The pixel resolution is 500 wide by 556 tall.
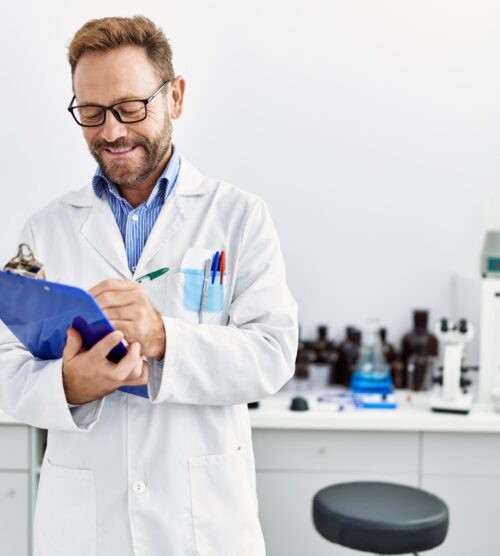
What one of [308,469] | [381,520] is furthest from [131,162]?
[308,469]

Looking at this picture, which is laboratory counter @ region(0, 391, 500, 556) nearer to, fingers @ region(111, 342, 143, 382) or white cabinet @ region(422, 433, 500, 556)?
white cabinet @ region(422, 433, 500, 556)

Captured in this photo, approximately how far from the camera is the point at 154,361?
1.37 meters

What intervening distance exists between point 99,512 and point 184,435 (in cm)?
20

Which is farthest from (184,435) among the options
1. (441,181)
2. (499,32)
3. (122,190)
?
(499,32)

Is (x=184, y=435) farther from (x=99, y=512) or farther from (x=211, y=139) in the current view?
(x=211, y=139)

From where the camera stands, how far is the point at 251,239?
5.00ft

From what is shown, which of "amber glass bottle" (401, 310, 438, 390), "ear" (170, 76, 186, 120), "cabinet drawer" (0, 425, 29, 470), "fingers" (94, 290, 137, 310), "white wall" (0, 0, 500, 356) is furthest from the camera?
"white wall" (0, 0, 500, 356)

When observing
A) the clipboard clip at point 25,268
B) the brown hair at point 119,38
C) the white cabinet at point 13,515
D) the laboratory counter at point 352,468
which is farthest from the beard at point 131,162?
the white cabinet at point 13,515

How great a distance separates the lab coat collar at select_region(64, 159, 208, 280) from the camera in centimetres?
151

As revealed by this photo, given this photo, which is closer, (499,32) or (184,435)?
(184,435)

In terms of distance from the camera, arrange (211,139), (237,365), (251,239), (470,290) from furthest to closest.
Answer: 1. (211,139)
2. (470,290)
3. (251,239)
4. (237,365)

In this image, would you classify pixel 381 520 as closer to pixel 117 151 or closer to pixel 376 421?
pixel 376 421

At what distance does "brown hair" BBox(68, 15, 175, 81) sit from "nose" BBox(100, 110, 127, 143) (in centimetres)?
13

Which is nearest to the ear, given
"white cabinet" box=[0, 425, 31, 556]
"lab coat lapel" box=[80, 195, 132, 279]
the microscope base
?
"lab coat lapel" box=[80, 195, 132, 279]
